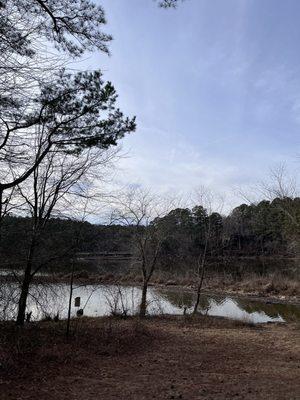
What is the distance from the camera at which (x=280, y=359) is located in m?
9.38

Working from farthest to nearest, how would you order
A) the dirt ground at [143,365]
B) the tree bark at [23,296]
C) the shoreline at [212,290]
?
the shoreline at [212,290] < the tree bark at [23,296] < the dirt ground at [143,365]

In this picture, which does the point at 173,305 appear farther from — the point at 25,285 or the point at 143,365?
the point at 143,365

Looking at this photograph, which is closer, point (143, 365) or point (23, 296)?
point (143, 365)

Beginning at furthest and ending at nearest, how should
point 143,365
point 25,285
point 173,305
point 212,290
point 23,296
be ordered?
point 212,290 → point 173,305 → point 23,296 → point 25,285 → point 143,365

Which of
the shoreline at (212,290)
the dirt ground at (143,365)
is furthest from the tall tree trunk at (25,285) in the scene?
the shoreline at (212,290)

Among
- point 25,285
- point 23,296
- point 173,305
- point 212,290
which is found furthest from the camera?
point 212,290

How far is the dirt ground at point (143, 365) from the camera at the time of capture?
21.5 ft

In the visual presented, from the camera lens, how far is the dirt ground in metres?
6.54

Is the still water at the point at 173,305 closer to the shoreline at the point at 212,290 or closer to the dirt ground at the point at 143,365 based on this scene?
the shoreline at the point at 212,290

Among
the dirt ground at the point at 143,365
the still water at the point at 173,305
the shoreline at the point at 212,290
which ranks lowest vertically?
the dirt ground at the point at 143,365

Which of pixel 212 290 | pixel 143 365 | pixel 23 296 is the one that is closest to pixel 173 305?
pixel 212 290

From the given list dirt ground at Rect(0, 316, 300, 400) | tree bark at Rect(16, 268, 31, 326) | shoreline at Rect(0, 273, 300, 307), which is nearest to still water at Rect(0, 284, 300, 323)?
shoreline at Rect(0, 273, 300, 307)

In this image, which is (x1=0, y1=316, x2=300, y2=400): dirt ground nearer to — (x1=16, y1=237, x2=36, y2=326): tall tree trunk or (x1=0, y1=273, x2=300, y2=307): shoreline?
(x1=16, y1=237, x2=36, y2=326): tall tree trunk

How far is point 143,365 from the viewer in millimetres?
8484
